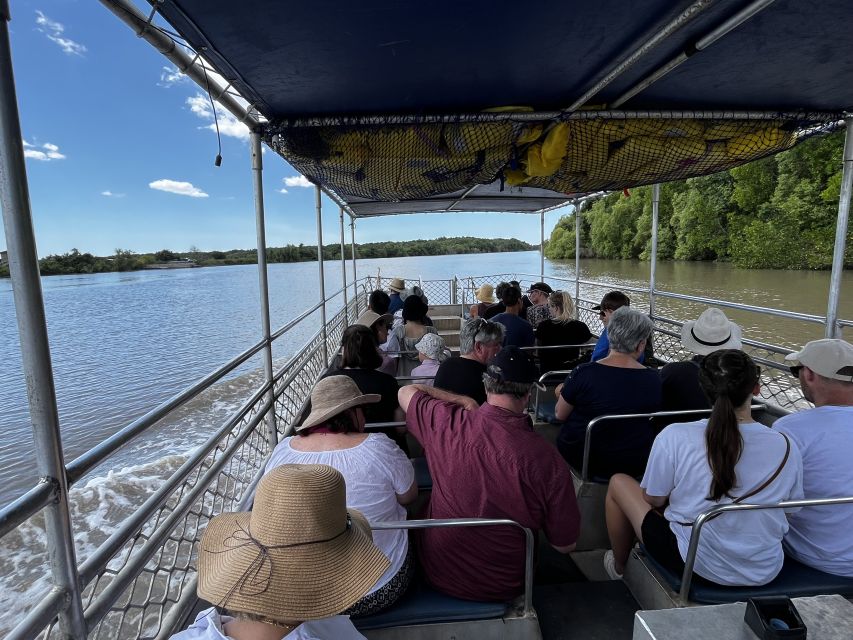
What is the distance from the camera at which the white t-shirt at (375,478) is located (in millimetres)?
1549

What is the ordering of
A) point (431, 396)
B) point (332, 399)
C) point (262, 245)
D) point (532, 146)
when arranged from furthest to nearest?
point (532, 146) < point (262, 245) < point (431, 396) < point (332, 399)

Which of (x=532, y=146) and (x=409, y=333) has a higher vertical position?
(x=532, y=146)

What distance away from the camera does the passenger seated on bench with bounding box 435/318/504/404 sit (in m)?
2.53

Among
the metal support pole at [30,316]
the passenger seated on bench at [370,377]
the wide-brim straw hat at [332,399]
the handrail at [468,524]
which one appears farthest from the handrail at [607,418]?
the metal support pole at [30,316]

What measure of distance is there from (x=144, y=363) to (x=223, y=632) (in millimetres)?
12195

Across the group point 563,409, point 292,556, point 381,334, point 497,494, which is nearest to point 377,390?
point 563,409

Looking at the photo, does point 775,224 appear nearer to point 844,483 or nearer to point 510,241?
point 510,241

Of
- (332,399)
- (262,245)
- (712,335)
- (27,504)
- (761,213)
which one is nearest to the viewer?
(27,504)

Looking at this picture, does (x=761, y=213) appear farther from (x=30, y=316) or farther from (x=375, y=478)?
(x=30, y=316)

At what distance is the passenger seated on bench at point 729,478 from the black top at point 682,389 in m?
0.82

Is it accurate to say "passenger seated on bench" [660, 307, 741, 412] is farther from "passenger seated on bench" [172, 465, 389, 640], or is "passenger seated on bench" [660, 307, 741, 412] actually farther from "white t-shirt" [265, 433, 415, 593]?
"passenger seated on bench" [172, 465, 389, 640]

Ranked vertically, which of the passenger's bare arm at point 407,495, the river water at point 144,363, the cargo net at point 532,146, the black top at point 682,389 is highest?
the cargo net at point 532,146

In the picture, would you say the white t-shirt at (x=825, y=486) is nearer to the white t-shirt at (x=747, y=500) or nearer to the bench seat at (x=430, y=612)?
the white t-shirt at (x=747, y=500)

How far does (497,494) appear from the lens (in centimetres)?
151
